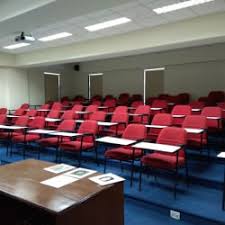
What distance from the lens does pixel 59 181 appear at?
7.39 ft

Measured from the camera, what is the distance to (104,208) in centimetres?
204

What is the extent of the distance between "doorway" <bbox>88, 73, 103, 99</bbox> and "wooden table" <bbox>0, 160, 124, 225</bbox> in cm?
1007

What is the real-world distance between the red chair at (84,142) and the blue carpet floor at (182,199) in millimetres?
705

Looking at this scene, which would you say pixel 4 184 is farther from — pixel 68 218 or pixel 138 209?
pixel 138 209

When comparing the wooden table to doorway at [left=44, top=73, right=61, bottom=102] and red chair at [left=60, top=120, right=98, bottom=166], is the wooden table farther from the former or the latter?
doorway at [left=44, top=73, right=61, bottom=102]

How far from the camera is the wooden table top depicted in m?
1.82

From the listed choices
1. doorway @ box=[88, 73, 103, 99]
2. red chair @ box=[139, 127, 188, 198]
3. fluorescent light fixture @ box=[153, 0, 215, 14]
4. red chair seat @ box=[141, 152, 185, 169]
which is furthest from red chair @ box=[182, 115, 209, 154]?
doorway @ box=[88, 73, 103, 99]

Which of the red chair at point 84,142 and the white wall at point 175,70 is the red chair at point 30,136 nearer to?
the red chair at point 84,142

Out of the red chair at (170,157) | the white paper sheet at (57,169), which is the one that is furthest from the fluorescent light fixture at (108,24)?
the white paper sheet at (57,169)

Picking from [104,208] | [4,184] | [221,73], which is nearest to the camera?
[104,208]

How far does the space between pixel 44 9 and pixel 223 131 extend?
14.2 feet

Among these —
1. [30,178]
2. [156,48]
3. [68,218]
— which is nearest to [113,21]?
[156,48]

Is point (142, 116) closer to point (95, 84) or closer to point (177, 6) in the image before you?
point (177, 6)

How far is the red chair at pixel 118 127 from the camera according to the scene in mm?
5818
